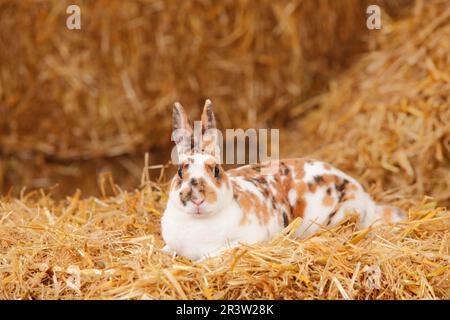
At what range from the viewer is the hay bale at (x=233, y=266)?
94.3 inches

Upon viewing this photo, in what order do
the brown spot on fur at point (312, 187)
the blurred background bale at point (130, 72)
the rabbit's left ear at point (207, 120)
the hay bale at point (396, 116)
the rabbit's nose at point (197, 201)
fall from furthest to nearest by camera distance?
the blurred background bale at point (130, 72), the hay bale at point (396, 116), the brown spot on fur at point (312, 187), the rabbit's left ear at point (207, 120), the rabbit's nose at point (197, 201)

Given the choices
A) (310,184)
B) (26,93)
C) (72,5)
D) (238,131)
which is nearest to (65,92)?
(26,93)

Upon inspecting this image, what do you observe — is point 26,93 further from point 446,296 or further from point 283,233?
point 446,296

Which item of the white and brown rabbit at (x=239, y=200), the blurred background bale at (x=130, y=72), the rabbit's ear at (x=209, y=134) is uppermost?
the blurred background bale at (x=130, y=72)

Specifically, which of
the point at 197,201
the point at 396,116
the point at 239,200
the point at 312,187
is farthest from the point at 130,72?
the point at 197,201

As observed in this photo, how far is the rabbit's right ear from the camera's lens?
8.80 feet

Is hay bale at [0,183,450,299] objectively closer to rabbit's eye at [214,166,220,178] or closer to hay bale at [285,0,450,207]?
rabbit's eye at [214,166,220,178]

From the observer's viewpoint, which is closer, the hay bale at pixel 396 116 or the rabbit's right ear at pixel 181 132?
the rabbit's right ear at pixel 181 132

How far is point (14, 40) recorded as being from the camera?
4.50 m

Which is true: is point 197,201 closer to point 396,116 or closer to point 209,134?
point 209,134

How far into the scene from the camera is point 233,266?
8.00ft

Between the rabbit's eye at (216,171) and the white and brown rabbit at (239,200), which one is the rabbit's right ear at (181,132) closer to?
the white and brown rabbit at (239,200)

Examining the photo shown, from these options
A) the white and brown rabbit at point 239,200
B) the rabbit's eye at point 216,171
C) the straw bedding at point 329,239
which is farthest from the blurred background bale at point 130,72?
the rabbit's eye at point 216,171

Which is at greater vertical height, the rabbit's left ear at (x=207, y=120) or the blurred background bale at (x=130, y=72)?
the blurred background bale at (x=130, y=72)
